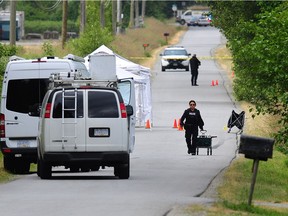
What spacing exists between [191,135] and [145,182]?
1086 cm

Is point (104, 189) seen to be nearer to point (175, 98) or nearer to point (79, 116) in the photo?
point (79, 116)

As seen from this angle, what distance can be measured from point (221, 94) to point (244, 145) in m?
42.5

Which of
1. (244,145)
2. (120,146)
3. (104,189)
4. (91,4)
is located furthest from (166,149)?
(91,4)

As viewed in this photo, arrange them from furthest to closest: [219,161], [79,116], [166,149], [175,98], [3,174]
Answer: [175,98]
[166,149]
[219,161]
[3,174]
[79,116]

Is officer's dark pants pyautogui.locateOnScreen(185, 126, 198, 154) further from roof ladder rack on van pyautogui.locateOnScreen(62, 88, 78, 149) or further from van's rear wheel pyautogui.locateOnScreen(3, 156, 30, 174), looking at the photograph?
roof ladder rack on van pyautogui.locateOnScreen(62, 88, 78, 149)

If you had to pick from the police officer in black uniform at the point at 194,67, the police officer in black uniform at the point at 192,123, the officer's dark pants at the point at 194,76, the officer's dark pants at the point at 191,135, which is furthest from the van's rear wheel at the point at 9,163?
the officer's dark pants at the point at 194,76

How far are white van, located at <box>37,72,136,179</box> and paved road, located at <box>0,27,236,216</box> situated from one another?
0.52 m

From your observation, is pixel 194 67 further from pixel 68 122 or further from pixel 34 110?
pixel 68 122

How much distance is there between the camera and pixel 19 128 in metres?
24.9

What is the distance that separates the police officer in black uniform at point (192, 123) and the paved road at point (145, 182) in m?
0.38

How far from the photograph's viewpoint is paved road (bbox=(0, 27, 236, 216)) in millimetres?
15953

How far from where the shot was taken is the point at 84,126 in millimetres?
21750

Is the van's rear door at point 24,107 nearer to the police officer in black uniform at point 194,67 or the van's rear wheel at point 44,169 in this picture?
the van's rear wheel at point 44,169

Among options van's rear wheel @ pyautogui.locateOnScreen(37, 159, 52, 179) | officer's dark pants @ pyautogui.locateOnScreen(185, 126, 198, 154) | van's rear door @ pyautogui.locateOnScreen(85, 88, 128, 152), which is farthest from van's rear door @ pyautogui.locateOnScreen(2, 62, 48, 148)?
officer's dark pants @ pyautogui.locateOnScreen(185, 126, 198, 154)
